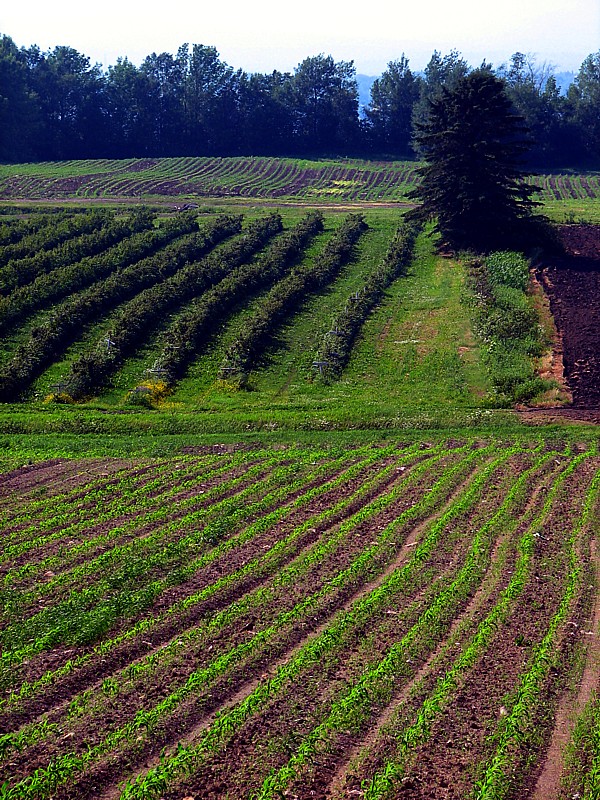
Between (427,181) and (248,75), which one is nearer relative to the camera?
(427,181)

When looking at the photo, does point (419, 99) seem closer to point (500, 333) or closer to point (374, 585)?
point (500, 333)

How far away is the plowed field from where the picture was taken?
11953 millimetres

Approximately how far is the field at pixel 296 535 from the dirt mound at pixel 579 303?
0.26 m

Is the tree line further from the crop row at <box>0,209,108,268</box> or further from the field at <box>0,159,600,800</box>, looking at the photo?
the field at <box>0,159,600,800</box>

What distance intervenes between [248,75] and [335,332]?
109941 millimetres

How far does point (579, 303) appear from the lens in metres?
43.9

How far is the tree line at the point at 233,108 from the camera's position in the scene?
118875 millimetres

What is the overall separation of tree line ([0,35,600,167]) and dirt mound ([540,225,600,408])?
62260 mm

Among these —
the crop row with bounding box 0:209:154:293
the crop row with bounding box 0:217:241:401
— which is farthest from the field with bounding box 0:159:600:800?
the crop row with bounding box 0:209:154:293

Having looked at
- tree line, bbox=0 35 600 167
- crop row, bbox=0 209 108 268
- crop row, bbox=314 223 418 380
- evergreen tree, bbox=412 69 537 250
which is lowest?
crop row, bbox=314 223 418 380

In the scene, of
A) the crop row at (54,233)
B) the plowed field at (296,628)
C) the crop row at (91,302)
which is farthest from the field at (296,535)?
the crop row at (54,233)

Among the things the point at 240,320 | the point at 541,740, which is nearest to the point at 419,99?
the point at 240,320

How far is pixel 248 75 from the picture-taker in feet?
447

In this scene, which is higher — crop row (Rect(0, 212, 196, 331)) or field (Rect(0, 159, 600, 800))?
crop row (Rect(0, 212, 196, 331))
